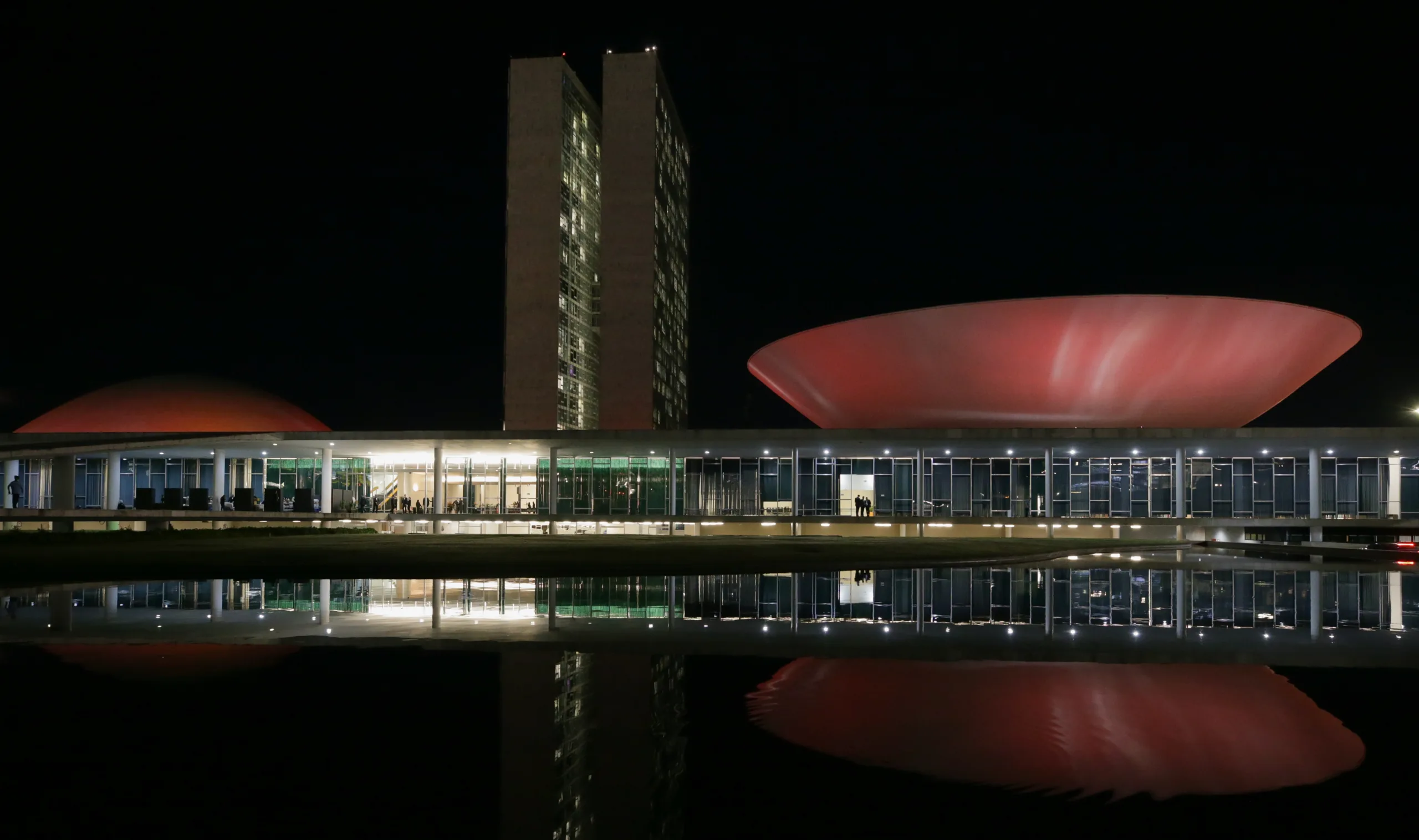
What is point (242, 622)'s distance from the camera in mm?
10500

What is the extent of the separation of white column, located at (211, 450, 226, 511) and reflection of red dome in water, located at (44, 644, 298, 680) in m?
40.0

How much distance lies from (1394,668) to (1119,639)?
2.13m

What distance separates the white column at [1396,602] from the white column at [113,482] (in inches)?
1801

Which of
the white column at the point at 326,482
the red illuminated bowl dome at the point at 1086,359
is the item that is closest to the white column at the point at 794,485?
the red illuminated bowl dome at the point at 1086,359

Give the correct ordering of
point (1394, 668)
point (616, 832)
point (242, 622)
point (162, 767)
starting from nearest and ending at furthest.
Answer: point (616, 832)
point (162, 767)
point (1394, 668)
point (242, 622)

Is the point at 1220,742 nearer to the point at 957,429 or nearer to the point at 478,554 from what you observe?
the point at 478,554

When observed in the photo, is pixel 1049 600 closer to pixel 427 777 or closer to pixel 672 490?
pixel 427 777

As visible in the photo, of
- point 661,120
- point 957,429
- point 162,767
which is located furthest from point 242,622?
point 661,120

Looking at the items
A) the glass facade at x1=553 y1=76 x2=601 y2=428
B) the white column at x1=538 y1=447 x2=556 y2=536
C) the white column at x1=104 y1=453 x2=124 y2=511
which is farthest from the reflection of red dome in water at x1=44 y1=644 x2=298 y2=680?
the glass facade at x1=553 y1=76 x2=601 y2=428

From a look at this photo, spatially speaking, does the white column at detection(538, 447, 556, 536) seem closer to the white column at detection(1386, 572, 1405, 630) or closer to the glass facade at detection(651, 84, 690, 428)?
the white column at detection(1386, 572, 1405, 630)

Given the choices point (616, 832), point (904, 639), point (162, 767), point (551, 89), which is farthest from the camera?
point (551, 89)

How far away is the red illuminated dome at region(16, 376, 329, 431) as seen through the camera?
61.5 metres

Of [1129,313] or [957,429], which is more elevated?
[1129,313]

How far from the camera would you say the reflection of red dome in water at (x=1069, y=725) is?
4613mm
